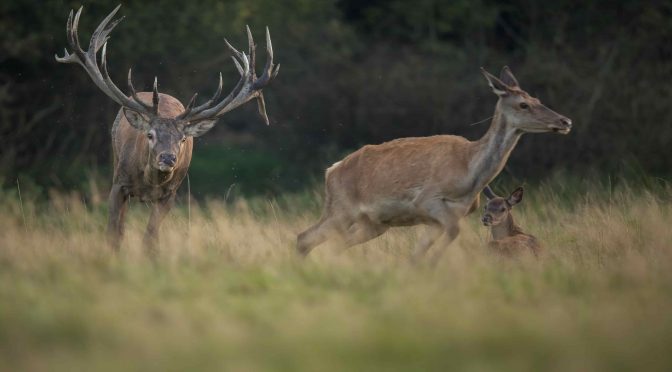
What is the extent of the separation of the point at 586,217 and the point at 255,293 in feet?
14.8

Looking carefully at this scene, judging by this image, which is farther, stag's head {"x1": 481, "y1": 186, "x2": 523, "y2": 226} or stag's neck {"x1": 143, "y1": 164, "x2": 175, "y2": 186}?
stag's neck {"x1": 143, "y1": 164, "x2": 175, "y2": 186}

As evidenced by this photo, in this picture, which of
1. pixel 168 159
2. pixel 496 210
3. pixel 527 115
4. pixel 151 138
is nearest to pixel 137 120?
pixel 151 138

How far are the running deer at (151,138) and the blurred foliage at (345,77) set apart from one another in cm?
621

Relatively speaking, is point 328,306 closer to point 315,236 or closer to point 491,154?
point 491,154

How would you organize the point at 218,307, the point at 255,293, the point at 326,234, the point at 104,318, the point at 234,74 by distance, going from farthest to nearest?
the point at 234,74, the point at 326,234, the point at 255,293, the point at 218,307, the point at 104,318

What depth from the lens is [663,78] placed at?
750 inches

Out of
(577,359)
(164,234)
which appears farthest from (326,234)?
(577,359)

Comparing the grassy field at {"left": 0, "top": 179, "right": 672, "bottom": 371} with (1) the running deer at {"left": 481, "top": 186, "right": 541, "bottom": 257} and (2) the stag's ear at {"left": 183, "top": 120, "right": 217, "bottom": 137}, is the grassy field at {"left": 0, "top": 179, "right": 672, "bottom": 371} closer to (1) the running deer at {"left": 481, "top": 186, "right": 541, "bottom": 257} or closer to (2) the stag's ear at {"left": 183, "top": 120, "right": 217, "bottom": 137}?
(1) the running deer at {"left": 481, "top": 186, "right": 541, "bottom": 257}

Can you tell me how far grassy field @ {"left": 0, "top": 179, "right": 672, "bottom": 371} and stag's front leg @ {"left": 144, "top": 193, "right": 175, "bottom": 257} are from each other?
333 mm

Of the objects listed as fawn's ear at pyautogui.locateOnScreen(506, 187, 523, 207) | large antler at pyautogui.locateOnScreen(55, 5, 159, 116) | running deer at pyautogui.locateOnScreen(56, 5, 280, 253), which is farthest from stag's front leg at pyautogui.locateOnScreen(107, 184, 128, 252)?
fawn's ear at pyautogui.locateOnScreen(506, 187, 523, 207)

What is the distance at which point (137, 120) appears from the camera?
34.4 ft

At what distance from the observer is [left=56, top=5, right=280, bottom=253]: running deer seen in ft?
33.8

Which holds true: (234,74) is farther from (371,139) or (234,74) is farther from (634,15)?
(634,15)

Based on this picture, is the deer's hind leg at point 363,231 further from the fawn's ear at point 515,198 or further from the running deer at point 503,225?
the fawn's ear at point 515,198
